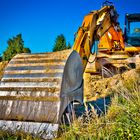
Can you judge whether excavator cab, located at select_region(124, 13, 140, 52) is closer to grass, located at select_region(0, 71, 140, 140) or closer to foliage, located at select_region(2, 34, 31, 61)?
grass, located at select_region(0, 71, 140, 140)

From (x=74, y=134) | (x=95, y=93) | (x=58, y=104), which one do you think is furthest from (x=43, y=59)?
(x=95, y=93)

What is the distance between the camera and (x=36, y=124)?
433 cm

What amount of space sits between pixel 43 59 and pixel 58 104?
3.13 ft

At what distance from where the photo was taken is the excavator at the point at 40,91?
172 inches

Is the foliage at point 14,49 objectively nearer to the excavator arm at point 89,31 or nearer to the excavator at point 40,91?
the excavator arm at point 89,31

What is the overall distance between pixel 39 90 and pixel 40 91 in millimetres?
27

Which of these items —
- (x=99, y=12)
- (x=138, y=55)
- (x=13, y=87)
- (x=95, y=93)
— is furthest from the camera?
(x=138, y=55)

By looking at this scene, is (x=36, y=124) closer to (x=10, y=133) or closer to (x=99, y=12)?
(x=10, y=133)

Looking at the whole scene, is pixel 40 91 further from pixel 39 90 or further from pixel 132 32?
pixel 132 32

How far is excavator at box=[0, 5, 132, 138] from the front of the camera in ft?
14.3

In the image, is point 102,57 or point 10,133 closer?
point 10,133

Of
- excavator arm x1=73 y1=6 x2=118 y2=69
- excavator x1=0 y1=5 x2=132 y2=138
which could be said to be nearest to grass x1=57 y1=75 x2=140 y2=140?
excavator x1=0 y1=5 x2=132 y2=138

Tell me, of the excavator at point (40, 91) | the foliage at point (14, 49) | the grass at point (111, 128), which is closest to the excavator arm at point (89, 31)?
the excavator at point (40, 91)

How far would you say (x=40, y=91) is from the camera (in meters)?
4.59
